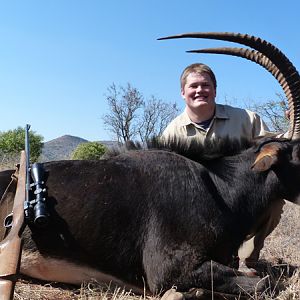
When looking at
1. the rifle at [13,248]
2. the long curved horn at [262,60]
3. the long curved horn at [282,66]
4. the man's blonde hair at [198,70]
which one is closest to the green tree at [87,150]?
the man's blonde hair at [198,70]

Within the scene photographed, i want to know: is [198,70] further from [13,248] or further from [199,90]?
[13,248]

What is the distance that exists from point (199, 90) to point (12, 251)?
2747 millimetres

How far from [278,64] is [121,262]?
2.11 m

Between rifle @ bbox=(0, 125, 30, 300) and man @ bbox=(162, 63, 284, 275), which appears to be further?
man @ bbox=(162, 63, 284, 275)

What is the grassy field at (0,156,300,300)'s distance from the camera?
3754 millimetres

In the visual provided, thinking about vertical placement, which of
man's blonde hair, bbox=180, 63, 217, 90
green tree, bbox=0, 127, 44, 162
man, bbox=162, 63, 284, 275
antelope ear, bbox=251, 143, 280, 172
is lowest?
green tree, bbox=0, 127, 44, 162

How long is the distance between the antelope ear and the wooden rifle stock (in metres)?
1.89

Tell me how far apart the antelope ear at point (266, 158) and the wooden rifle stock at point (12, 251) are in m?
1.89

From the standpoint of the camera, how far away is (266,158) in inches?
164

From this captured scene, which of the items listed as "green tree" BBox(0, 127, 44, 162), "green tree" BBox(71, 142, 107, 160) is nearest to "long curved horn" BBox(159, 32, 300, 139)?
"green tree" BBox(71, 142, 107, 160)

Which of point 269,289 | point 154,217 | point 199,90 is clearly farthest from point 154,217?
point 199,90

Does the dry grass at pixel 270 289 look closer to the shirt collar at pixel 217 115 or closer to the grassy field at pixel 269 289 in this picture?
the grassy field at pixel 269 289

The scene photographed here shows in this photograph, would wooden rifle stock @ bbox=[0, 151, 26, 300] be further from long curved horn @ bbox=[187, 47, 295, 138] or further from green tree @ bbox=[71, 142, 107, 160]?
green tree @ bbox=[71, 142, 107, 160]

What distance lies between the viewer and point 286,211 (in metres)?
8.48
